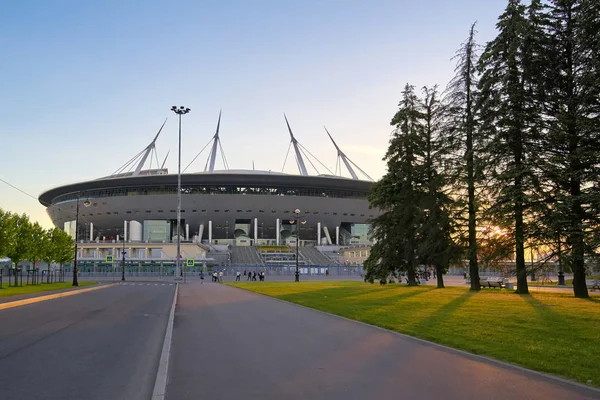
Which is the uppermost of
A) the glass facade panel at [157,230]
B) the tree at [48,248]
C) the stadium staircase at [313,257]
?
the glass facade panel at [157,230]

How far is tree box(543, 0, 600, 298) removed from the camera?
18.6m

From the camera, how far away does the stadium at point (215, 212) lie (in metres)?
95.0

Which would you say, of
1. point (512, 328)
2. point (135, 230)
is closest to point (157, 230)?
point (135, 230)

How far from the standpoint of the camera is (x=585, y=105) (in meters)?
20.7

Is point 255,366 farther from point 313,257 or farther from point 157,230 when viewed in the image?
point 157,230

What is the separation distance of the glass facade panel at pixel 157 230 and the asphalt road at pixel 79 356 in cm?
8613

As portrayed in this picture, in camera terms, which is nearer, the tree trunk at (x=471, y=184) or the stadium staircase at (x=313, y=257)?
the tree trunk at (x=471, y=184)

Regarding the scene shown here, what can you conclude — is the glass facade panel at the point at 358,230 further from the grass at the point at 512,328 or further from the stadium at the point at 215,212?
the grass at the point at 512,328

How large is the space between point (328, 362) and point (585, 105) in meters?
17.2

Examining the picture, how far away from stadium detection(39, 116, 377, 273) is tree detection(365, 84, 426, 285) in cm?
5231

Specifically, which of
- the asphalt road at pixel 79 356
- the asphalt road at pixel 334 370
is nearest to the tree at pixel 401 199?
the asphalt road at pixel 79 356

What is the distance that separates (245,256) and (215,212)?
16.8m

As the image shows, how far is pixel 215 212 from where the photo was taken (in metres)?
104

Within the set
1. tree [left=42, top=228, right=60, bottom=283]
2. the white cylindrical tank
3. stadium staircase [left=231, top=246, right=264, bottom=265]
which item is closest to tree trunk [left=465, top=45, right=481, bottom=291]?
tree [left=42, top=228, right=60, bottom=283]
